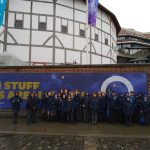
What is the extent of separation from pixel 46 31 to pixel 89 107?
1588 cm

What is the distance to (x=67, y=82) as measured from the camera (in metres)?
18.9

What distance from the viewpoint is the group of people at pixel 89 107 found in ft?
55.4

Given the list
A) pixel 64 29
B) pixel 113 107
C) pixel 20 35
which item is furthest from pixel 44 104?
pixel 64 29

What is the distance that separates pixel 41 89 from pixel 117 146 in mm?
8906

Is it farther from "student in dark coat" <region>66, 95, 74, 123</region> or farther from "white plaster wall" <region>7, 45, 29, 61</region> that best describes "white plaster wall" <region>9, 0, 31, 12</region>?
"student in dark coat" <region>66, 95, 74, 123</region>

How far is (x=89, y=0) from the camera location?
25188 mm

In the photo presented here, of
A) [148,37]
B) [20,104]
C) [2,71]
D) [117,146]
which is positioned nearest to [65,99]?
[20,104]

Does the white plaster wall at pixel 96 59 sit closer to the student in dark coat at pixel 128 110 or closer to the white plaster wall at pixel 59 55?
the white plaster wall at pixel 59 55

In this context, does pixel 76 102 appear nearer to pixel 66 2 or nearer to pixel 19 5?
pixel 19 5

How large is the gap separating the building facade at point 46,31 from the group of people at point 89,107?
13.5 m

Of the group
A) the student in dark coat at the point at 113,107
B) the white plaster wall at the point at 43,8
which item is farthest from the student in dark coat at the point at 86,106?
the white plaster wall at the point at 43,8

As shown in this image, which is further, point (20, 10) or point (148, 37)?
point (148, 37)

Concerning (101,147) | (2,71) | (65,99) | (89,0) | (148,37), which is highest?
(148,37)

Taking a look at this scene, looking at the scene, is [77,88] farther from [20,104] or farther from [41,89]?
[20,104]
